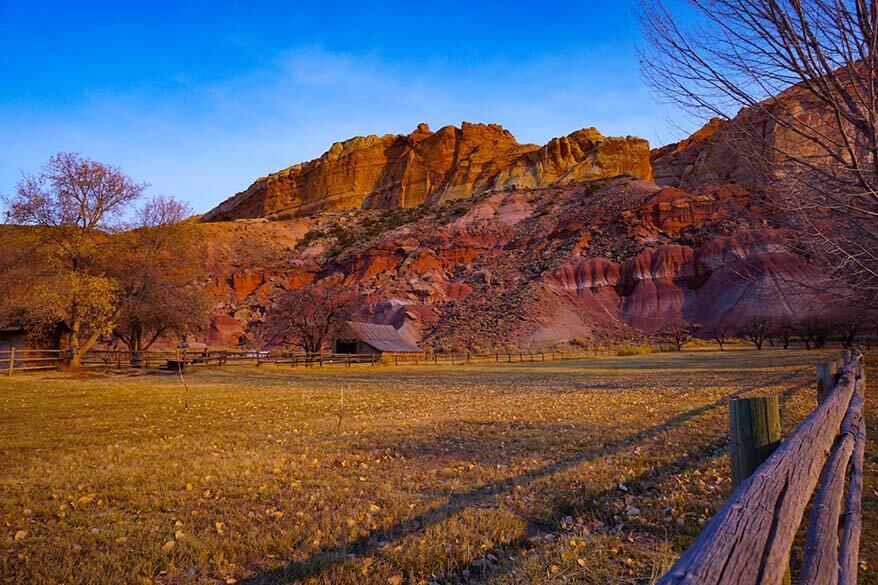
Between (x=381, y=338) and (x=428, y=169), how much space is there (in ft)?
363

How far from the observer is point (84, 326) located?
119 ft

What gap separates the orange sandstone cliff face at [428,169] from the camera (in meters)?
138

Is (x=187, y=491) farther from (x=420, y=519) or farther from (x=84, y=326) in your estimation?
(x=84, y=326)

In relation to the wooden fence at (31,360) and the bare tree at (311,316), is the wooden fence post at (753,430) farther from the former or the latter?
the bare tree at (311,316)

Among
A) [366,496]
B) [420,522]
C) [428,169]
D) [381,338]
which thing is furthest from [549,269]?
[428,169]

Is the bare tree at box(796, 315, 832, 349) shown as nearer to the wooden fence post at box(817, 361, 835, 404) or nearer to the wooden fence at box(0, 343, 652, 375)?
the wooden fence at box(0, 343, 652, 375)

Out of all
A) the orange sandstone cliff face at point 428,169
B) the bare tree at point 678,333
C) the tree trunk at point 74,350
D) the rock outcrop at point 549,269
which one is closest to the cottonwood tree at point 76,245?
the tree trunk at point 74,350

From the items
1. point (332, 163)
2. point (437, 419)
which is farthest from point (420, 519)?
point (332, 163)

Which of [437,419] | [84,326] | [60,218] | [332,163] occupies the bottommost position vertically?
[437,419]

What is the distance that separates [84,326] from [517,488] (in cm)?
3854

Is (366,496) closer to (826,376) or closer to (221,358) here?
(826,376)

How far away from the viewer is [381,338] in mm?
61750

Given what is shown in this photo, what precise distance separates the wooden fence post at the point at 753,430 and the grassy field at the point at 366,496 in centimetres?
136

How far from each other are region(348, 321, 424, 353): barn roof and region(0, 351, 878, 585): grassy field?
45.4 m
